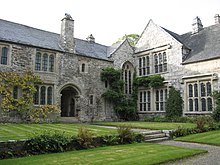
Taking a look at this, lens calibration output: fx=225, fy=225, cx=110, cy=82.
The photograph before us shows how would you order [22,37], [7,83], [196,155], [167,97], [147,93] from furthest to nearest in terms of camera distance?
[147,93], [167,97], [22,37], [7,83], [196,155]

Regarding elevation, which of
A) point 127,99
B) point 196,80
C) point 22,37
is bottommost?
point 127,99

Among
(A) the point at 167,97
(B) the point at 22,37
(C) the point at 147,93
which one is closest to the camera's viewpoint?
(B) the point at 22,37

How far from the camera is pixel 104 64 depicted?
23828 mm

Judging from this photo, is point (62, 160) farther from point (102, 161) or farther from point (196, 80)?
point (196, 80)

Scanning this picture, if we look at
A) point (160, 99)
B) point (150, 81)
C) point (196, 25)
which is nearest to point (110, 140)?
point (160, 99)

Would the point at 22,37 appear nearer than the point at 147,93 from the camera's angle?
Yes

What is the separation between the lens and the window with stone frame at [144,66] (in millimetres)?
25125

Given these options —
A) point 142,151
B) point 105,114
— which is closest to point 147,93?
point 105,114

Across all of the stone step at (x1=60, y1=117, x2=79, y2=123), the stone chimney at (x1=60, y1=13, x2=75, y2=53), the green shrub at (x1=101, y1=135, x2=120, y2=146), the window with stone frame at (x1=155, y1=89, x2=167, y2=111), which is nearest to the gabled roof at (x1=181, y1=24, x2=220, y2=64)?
the window with stone frame at (x1=155, y1=89, x2=167, y2=111)

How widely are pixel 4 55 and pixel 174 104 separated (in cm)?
1523

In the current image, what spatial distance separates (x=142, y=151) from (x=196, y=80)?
13.8m

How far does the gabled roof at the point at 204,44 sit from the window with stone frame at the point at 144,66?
179 inches

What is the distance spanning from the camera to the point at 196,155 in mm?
7957

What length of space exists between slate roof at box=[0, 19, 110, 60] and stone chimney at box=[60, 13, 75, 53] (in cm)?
57
